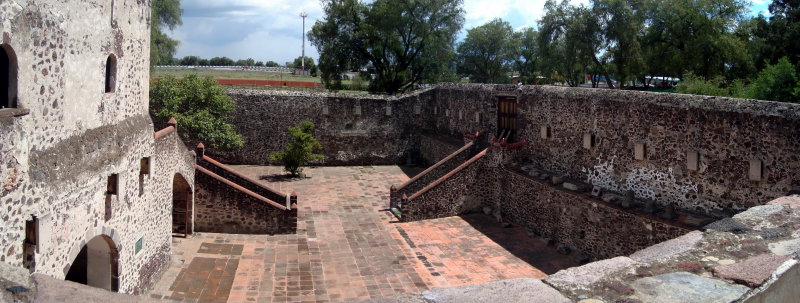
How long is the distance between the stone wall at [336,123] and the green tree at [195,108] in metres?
2.39

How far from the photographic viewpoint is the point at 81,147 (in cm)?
770

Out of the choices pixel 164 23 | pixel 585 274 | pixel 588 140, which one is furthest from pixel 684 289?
pixel 164 23

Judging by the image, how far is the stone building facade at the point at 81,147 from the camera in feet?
19.8

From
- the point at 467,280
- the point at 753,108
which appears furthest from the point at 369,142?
the point at 753,108

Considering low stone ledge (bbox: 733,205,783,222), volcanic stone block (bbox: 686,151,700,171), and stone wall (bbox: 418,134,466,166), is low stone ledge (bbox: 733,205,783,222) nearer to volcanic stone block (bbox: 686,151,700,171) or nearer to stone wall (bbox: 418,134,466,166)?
volcanic stone block (bbox: 686,151,700,171)

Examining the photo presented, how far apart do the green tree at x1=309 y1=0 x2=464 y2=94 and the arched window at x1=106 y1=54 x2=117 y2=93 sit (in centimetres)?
2517

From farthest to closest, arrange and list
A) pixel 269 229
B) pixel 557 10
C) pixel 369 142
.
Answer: pixel 557 10 → pixel 369 142 → pixel 269 229

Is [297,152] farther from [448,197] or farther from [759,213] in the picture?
[759,213]

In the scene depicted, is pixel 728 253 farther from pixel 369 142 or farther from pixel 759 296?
pixel 369 142

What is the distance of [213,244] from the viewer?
45.9ft

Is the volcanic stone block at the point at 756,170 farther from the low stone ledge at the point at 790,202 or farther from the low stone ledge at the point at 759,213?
the low stone ledge at the point at 759,213

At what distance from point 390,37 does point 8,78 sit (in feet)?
95.9

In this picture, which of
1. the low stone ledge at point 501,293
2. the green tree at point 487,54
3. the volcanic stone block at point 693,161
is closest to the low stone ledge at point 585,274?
the low stone ledge at point 501,293

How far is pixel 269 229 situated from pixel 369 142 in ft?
37.4
